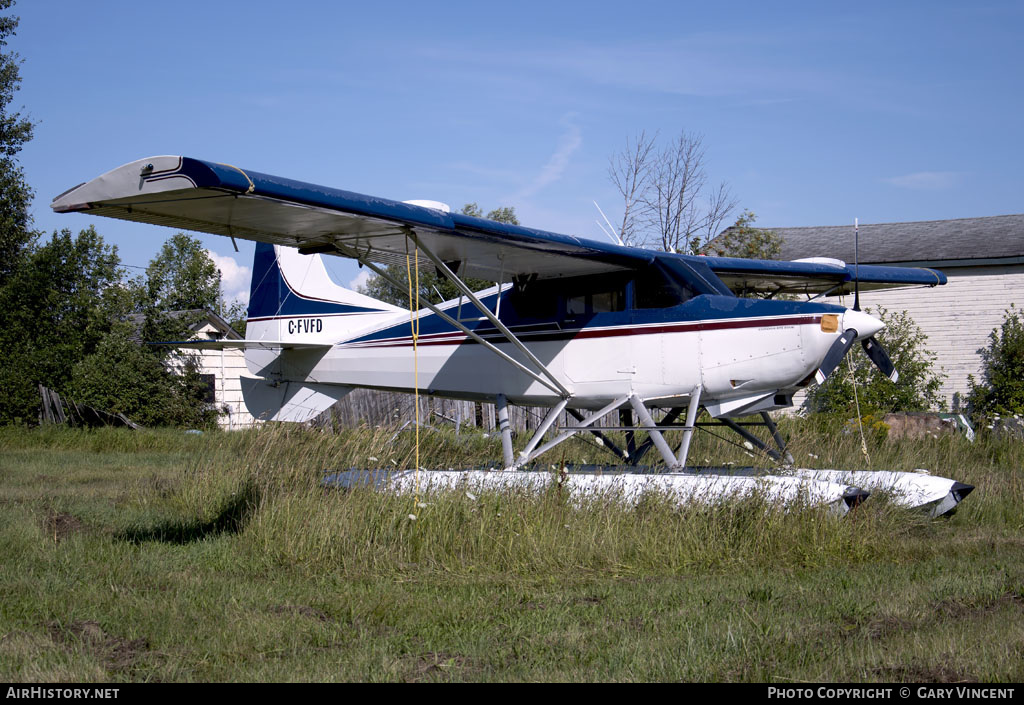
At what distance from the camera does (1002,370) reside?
18.6 meters

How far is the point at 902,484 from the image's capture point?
25.9 ft

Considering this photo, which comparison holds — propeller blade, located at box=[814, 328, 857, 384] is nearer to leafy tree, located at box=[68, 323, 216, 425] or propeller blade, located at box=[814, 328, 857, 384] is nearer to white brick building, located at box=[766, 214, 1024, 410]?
white brick building, located at box=[766, 214, 1024, 410]

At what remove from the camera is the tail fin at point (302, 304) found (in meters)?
11.4

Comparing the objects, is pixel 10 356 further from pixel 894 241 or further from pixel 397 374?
pixel 894 241

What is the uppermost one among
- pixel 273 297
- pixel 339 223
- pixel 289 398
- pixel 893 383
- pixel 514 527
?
pixel 339 223

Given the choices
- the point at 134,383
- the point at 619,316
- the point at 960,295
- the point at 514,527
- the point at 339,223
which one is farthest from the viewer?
the point at 134,383

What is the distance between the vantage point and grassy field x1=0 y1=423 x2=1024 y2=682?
4078mm

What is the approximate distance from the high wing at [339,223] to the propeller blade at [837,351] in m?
1.62

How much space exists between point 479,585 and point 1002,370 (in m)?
16.5

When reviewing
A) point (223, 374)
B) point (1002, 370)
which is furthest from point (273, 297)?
point (1002, 370)

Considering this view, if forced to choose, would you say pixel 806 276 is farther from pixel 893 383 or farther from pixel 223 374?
pixel 223 374

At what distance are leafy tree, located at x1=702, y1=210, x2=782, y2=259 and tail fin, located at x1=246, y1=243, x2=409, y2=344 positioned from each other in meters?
12.2

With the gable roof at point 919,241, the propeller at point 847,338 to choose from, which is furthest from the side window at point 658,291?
the gable roof at point 919,241

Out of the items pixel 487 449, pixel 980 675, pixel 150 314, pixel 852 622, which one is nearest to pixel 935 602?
pixel 852 622
